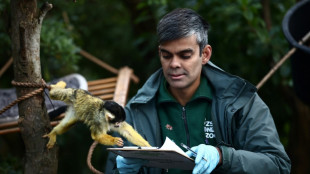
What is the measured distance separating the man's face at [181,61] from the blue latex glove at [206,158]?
0.47m

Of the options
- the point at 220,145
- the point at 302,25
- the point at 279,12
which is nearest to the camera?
the point at 220,145

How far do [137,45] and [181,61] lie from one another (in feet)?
10.4

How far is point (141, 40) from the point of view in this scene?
5168 mm

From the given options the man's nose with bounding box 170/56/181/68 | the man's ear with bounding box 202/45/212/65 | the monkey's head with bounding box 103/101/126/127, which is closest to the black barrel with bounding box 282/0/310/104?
the man's ear with bounding box 202/45/212/65

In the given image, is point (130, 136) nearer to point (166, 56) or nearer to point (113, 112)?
point (113, 112)

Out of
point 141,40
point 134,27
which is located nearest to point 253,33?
point 141,40

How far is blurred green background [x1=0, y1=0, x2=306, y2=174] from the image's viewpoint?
12.7 ft

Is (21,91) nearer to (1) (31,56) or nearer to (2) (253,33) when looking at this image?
(1) (31,56)

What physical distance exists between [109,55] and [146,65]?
0.62 meters

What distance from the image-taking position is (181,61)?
241 cm

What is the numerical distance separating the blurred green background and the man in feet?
4.00

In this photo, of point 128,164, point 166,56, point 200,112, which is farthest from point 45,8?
point 200,112

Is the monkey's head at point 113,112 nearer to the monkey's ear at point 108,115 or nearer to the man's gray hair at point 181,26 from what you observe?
the monkey's ear at point 108,115

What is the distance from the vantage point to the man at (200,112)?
221cm
